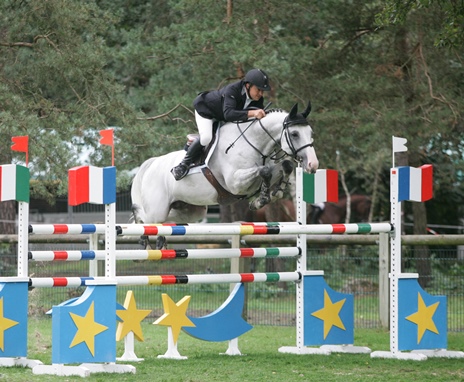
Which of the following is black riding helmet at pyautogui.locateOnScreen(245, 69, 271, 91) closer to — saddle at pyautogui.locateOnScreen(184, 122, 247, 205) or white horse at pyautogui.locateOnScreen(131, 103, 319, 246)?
white horse at pyautogui.locateOnScreen(131, 103, 319, 246)

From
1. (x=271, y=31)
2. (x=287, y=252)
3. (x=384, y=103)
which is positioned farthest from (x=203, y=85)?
(x=287, y=252)

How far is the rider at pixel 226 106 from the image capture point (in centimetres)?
681

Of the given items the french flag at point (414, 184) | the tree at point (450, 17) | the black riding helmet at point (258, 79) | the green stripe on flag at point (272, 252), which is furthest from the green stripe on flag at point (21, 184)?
the tree at point (450, 17)

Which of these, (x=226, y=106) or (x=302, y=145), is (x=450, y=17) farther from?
(x=226, y=106)

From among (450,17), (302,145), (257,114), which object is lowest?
(302,145)

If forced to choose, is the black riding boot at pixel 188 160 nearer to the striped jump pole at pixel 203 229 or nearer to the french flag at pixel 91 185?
the striped jump pole at pixel 203 229

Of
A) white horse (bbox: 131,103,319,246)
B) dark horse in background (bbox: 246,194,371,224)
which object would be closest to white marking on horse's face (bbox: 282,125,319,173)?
white horse (bbox: 131,103,319,246)

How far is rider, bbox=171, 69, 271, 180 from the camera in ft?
22.4

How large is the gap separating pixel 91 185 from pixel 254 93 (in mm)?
1653

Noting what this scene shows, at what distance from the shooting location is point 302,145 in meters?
6.46

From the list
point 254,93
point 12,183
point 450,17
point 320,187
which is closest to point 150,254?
point 12,183

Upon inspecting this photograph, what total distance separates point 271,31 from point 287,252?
17.2 feet

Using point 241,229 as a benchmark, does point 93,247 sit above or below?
below

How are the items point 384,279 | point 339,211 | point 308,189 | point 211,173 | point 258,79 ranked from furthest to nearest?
1. point 339,211
2. point 384,279
3. point 308,189
4. point 211,173
5. point 258,79
